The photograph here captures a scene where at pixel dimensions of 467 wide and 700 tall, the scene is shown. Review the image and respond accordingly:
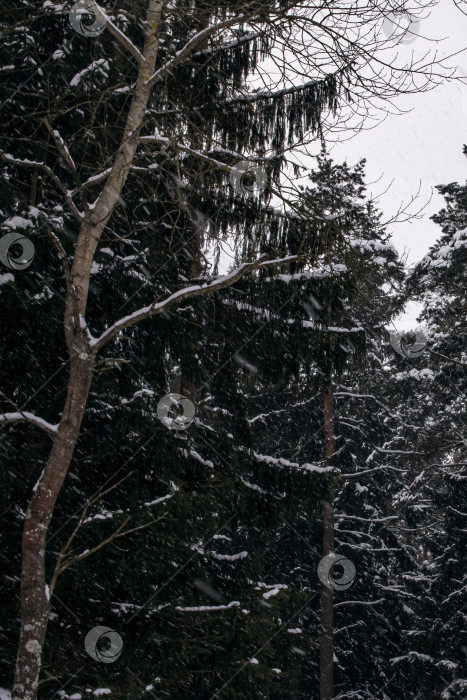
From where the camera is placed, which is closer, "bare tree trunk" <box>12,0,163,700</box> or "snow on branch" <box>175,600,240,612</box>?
"bare tree trunk" <box>12,0,163,700</box>

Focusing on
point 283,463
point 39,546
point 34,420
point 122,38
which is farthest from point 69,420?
point 283,463

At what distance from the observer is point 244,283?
733 centimetres

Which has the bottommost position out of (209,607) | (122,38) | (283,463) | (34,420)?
(209,607)

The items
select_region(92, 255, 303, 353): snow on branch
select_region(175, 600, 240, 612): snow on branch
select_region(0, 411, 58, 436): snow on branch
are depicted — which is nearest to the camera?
Answer: select_region(0, 411, 58, 436): snow on branch

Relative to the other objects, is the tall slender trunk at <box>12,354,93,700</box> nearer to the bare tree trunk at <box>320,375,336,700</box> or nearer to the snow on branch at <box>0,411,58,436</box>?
the snow on branch at <box>0,411,58,436</box>

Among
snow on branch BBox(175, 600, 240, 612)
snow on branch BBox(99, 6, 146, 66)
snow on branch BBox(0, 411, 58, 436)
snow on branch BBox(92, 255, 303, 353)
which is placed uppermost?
snow on branch BBox(99, 6, 146, 66)

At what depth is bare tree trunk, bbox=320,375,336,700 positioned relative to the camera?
14.9 meters

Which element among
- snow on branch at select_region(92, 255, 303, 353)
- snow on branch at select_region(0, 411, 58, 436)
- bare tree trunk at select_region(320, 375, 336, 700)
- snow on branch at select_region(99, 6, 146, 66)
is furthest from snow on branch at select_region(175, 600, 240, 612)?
bare tree trunk at select_region(320, 375, 336, 700)

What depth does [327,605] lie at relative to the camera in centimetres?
1559

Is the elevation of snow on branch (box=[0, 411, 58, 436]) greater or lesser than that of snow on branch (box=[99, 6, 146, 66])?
lesser

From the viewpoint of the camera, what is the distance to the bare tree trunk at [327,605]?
14914 millimetres

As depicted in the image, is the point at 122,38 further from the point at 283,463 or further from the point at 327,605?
the point at 327,605

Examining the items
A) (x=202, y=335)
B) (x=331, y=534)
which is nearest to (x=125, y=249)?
(x=202, y=335)

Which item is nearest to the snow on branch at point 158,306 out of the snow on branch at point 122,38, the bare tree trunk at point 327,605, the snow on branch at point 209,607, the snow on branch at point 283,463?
the snow on branch at point 122,38
